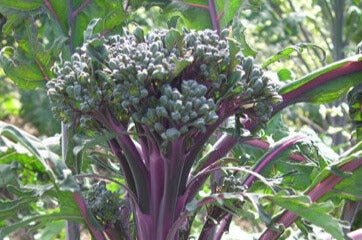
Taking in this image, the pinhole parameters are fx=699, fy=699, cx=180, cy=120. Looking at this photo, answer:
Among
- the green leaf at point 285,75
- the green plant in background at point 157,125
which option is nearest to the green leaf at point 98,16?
the green plant in background at point 157,125

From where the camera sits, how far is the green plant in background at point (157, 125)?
0.97m

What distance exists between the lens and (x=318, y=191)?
1222mm

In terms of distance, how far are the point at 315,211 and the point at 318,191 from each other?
253mm

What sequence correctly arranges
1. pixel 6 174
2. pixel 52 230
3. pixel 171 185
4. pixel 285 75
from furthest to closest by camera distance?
pixel 52 230 → pixel 285 75 → pixel 6 174 → pixel 171 185

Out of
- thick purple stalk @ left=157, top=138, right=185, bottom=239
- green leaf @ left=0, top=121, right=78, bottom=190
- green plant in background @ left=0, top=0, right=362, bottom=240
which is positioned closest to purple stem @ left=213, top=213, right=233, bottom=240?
green plant in background @ left=0, top=0, right=362, bottom=240

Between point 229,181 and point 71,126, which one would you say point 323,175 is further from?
point 71,126

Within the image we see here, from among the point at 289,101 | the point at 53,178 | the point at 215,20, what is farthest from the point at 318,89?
the point at 53,178

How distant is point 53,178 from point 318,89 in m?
0.56

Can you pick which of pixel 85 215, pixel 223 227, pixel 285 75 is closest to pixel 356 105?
pixel 285 75

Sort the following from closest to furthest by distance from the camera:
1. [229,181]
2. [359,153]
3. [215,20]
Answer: [359,153] → [229,181] → [215,20]

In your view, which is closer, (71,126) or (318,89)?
(71,126)

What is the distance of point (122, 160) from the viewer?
1.14 metres

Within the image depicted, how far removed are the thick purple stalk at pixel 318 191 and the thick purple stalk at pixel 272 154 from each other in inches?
3.8

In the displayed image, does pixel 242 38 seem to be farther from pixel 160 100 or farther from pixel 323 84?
pixel 160 100
